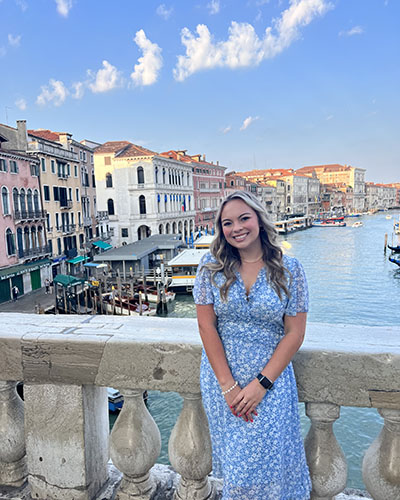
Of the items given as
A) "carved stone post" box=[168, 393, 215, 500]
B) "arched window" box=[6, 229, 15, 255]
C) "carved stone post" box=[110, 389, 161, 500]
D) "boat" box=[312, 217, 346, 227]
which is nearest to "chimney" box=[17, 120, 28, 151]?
"arched window" box=[6, 229, 15, 255]

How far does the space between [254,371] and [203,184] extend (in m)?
48.0

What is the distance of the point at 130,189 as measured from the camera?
3512cm

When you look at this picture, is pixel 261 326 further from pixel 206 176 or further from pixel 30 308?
pixel 206 176

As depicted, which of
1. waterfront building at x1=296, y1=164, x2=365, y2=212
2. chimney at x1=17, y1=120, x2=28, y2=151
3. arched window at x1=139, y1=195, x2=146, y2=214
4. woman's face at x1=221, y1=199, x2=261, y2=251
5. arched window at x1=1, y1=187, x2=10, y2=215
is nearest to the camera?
woman's face at x1=221, y1=199, x2=261, y2=251

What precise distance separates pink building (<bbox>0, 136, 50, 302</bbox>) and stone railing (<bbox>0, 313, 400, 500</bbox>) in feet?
56.2

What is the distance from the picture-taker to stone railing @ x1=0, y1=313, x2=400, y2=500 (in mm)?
1299

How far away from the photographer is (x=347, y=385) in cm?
130

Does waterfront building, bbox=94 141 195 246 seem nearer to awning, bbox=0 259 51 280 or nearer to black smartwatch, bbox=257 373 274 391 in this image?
awning, bbox=0 259 51 280

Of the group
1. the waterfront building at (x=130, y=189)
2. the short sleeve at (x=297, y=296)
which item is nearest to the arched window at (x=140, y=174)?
the waterfront building at (x=130, y=189)

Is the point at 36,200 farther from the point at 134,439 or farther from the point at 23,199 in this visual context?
A: the point at 134,439

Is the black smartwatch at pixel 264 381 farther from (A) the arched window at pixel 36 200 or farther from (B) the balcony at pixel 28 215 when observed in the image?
(A) the arched window at pixel 36 200

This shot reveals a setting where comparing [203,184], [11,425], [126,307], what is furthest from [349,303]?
[203,184]

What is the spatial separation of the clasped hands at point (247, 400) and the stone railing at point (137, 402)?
0.60 feet

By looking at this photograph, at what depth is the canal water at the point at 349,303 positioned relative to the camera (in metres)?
8.35
